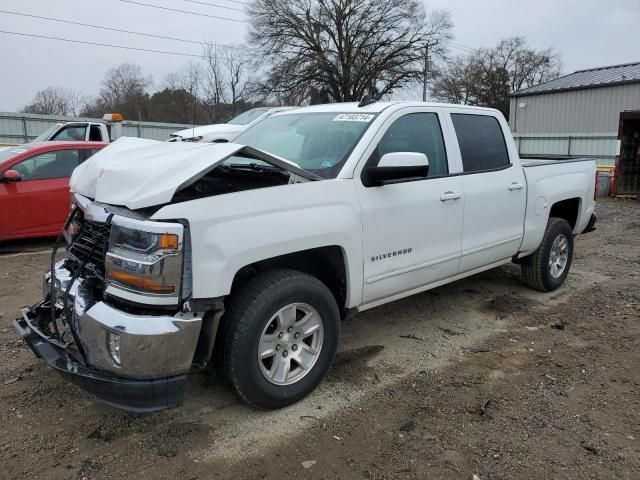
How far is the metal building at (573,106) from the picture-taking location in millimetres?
22020

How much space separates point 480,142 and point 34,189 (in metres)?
5.85

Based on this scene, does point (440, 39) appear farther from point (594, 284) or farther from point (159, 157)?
point (159, 157)

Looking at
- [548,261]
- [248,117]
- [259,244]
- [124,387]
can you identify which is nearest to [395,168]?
[259,244]

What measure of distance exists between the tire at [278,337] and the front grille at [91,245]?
0.77 metres

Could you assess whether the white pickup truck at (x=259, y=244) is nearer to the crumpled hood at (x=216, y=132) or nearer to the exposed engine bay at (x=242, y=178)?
the exposed engine bay at (x=242, y=178)

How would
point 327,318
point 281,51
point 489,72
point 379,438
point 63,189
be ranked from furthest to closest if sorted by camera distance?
1. point 489,72
2. point 281,51
3. point 63,189
4. point 327,318
5. point 379,438

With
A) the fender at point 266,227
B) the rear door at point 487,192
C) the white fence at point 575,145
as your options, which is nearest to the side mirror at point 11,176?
the fender at point 266,227

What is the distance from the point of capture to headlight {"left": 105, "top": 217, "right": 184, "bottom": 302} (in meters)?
2.67

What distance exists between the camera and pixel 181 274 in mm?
2715

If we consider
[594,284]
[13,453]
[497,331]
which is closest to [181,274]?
[13,453]

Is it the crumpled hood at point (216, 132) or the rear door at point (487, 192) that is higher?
the crumpled hood at point (216, 132)

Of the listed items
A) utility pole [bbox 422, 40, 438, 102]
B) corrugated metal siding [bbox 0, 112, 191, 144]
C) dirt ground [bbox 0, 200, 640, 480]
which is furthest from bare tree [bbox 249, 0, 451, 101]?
dirt ground [bbox 0, 200, 640, 480]

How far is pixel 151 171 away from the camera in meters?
2.95

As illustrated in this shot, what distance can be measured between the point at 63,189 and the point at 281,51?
3741cm
